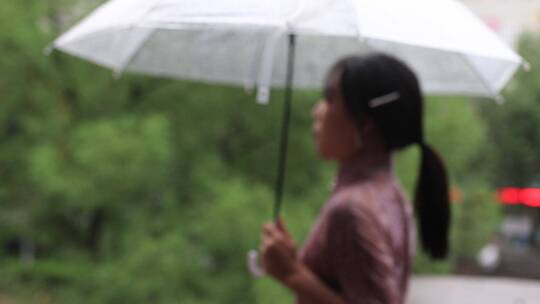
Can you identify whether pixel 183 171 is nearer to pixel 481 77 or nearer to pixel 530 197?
pixel 530 197

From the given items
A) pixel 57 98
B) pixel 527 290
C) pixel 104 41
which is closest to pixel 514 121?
pixel 527 290

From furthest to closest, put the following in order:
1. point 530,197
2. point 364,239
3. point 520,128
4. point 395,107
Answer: point 520,128
point 530,197
point 395,107
point 364,239

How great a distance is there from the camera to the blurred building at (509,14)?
6000 millimetres

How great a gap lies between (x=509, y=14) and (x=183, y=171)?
318 centimetres

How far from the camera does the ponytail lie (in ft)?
5.20

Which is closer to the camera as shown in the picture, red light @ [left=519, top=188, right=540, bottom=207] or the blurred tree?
red light @ [left=519, top=188, right=540, bottom=207]

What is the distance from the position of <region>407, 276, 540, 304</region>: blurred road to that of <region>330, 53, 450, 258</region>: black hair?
85.9 inches

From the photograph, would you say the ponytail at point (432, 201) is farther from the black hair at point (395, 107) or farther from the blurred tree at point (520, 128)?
the blurred tree at point (520, 128)

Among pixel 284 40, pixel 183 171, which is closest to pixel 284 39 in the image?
pixel 284 40

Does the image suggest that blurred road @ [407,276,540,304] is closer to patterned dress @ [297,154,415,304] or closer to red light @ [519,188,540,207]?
red light @ [519,188,540,207]

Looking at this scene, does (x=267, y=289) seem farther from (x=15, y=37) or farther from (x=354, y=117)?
(x=354, y=117)

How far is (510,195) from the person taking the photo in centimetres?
523

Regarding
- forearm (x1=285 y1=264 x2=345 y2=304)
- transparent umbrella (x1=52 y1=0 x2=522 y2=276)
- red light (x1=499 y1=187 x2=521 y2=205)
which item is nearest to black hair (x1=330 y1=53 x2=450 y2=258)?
transparent umbrella (x1=52 y1=0 x2=522 y2=276)

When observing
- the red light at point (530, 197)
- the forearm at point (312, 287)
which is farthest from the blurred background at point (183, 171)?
the forearm at point (312, 287)
